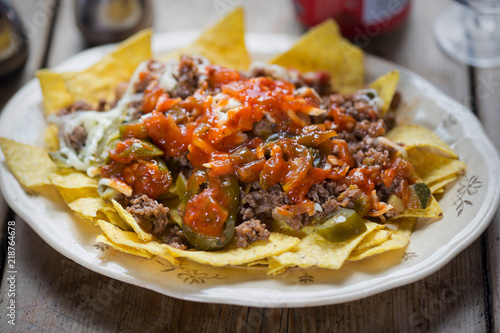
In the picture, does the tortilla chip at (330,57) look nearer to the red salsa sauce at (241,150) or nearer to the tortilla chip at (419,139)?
the tortilla chip at (419,139)

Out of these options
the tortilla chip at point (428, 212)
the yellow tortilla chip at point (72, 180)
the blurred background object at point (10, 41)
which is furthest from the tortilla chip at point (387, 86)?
the blurred background object at point (10, 41)

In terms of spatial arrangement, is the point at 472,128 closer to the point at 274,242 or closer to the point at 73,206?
the point at 274,242

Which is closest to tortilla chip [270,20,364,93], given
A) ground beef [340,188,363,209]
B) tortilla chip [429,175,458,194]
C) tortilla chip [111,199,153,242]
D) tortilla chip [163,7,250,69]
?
tortilla chip [163,7,250,69]

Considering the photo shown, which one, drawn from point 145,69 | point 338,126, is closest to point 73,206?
point 145,69

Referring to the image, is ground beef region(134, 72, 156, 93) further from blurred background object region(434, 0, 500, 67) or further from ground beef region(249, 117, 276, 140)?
blurred background object region(434, 0, 500, 67)

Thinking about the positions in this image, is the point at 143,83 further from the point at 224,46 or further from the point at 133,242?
the point at 133,242

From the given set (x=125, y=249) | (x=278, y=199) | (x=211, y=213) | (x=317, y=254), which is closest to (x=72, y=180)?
(x=125, y=249)
